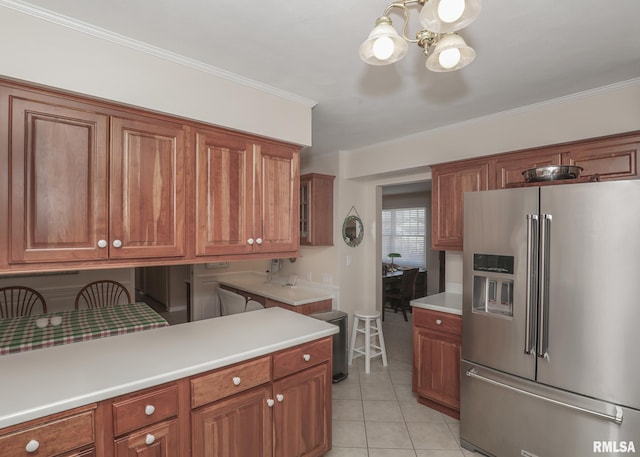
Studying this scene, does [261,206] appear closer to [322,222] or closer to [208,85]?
[208,85]

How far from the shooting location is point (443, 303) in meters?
2.88

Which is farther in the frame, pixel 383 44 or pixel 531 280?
pixel 531 280

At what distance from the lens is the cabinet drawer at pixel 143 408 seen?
4.35 feet

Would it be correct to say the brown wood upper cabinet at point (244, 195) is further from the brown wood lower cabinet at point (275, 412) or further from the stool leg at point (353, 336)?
the stool leg at point (353, 336)

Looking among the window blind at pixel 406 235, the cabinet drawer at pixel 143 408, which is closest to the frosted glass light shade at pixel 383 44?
the cabinet drawer at pixel 143 408

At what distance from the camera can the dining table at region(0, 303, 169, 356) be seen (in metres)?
2.07

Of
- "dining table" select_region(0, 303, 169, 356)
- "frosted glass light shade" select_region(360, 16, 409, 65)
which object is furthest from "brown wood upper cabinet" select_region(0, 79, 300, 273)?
"frosted glass light shade" select_region(360, 16, 409, 65)

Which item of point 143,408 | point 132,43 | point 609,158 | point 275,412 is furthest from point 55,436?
point 609,158

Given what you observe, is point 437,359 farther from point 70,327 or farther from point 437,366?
point 70,327

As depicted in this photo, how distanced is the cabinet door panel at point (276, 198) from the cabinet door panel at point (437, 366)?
148cm

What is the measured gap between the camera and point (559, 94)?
230 centimetres

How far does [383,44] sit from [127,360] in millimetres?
1843

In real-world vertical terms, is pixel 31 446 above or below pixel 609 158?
below

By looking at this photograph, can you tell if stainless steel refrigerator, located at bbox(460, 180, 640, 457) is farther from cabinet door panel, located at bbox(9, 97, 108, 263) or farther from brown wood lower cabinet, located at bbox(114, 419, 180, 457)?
cabinet door panel, located at bbox(9, 97, 108, 263)
